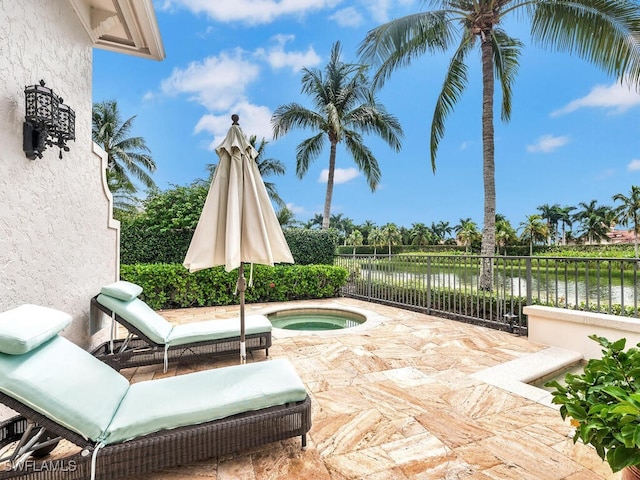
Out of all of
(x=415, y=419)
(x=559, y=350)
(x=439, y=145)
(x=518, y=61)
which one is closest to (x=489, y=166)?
(x=439, y=145)

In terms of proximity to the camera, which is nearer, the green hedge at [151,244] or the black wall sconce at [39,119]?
the black wall sconce at [39,119]

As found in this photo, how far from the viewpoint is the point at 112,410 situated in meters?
1.94

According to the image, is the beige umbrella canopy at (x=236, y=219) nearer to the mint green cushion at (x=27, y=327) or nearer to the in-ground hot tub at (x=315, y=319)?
A: the mint green cushion at (x=27, y=327)

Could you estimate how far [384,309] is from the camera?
23.7 ft

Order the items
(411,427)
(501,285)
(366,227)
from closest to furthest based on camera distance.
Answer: (411,427) → (501,285) → (366,227)

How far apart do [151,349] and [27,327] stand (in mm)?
1874

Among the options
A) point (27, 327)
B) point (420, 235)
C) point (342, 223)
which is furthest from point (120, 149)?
point (342, 223)

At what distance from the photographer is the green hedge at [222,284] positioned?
730 cm

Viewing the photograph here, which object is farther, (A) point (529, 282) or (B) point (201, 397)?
(A) point (529, 282)

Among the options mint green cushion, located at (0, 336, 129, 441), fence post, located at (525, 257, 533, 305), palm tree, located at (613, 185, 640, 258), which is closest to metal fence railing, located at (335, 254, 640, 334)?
fence post, located at (525, 257, 533, 305)

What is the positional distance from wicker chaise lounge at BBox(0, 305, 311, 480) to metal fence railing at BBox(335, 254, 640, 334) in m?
4.28

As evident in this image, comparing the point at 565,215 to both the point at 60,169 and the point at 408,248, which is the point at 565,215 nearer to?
the point at 408,248

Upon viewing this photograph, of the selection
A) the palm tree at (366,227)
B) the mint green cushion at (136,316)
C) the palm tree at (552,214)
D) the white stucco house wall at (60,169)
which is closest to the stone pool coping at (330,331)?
the mint green cushion at (136,316)

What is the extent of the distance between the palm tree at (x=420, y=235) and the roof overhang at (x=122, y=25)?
5311 cm
